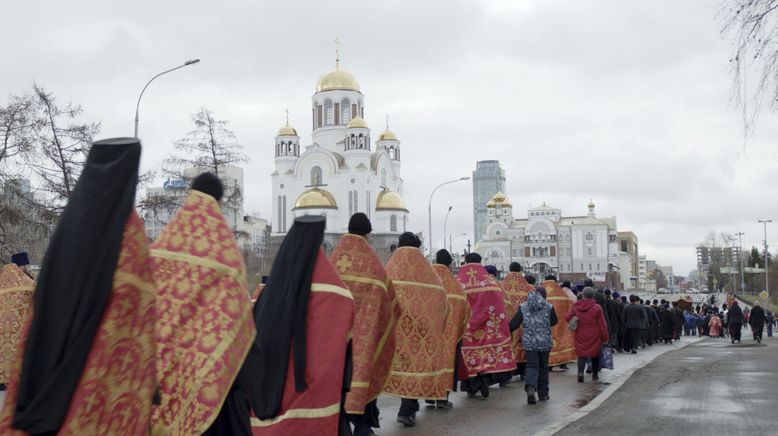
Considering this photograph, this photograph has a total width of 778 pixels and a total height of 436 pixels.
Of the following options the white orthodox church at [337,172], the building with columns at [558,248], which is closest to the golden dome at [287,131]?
the white orthodox church at [337,172]

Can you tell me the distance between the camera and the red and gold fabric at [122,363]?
3350 mm

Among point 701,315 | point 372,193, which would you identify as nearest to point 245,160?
point 701,315

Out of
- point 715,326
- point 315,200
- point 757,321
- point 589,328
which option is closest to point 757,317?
point 757,321

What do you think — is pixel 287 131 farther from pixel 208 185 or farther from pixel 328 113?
pixel 208 185

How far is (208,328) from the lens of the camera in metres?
4.61

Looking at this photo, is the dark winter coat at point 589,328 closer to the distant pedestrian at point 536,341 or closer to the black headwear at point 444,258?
the distant pedestrian at point 536,341

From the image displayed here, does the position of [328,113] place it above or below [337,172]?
above

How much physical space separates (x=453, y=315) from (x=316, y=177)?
7950cm

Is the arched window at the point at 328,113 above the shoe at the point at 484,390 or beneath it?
above

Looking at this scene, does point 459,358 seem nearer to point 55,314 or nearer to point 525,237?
point 55,314

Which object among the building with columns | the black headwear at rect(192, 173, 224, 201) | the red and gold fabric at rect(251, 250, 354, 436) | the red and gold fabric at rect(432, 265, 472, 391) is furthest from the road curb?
the building with columns

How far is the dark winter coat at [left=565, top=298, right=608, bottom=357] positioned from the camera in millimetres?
14688

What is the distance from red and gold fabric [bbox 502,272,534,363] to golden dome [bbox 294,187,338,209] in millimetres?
69336

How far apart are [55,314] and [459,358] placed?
29.5ft
